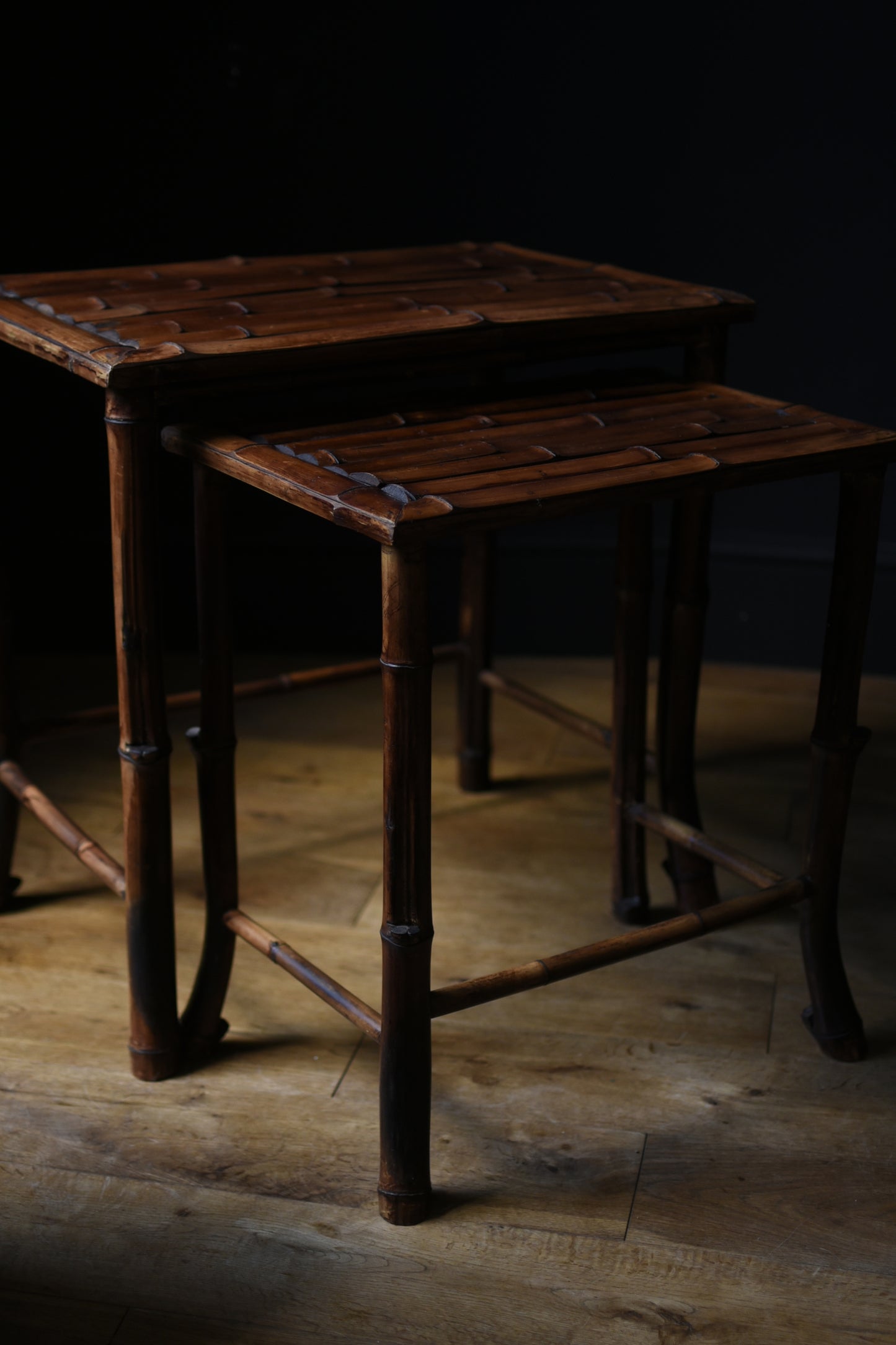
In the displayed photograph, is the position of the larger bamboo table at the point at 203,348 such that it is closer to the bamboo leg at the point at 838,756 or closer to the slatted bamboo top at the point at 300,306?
the slatted bamboo top at the point at 300,306

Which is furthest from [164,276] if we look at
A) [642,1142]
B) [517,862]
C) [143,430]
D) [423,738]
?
[642,1142]

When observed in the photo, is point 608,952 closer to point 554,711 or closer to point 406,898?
point 406,898

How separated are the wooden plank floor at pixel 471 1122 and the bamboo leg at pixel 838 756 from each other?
0.17 feet

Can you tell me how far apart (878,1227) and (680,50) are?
6.05 ft

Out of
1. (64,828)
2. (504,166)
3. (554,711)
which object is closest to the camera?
(64,828)

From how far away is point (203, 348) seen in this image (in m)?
1.36

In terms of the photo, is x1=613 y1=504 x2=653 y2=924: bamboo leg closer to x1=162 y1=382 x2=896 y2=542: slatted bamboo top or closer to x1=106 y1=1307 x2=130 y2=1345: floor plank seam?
x1=162 y1=382 x2=896 y2=542: slatted bamboo top

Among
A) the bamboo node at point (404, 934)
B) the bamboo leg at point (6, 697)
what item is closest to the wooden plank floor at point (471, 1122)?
the bamboo leg at point (6, 697)

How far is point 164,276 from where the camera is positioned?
1.68 metres

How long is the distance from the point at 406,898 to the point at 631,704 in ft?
1.89

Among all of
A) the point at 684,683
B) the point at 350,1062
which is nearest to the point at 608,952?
the point at 350,1062

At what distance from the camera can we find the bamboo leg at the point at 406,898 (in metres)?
1.24

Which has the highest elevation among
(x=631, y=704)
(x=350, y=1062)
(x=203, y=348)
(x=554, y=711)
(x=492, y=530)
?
(x=203, y=348)

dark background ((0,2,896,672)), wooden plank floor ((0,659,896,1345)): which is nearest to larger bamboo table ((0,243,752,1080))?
wooden plank floor ((0,659,896,1345))
